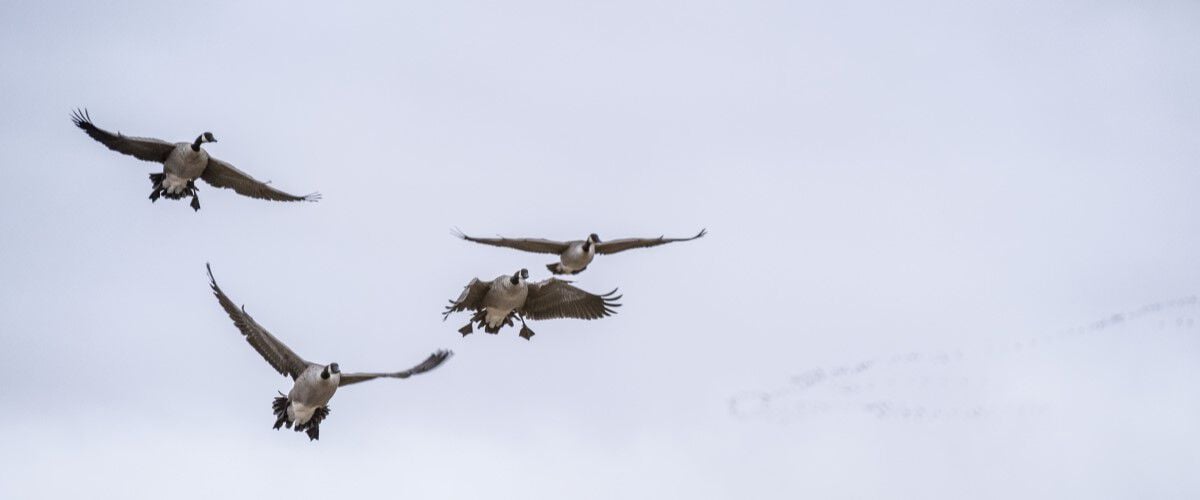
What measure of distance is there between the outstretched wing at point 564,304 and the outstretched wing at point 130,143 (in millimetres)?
9966

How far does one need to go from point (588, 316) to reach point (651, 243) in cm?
313

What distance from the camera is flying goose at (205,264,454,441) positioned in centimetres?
3644

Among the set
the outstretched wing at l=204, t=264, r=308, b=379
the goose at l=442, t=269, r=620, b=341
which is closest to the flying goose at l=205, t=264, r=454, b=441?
the outstretched wing at l=204, t=264, r=308, b=379

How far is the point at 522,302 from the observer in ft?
136

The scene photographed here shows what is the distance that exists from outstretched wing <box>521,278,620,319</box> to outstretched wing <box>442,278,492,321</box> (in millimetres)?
1446

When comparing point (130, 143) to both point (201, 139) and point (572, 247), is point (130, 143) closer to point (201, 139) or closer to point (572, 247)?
point (201, 139)

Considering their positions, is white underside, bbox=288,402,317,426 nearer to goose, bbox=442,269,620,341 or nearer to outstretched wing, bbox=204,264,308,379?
outstretched wing, bbox=204,264,308,379

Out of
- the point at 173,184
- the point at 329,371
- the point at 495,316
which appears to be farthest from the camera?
the point at 495,316

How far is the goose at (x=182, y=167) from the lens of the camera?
40594 millimetres

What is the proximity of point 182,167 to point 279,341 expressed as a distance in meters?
6.02

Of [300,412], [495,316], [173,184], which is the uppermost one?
[173,184]

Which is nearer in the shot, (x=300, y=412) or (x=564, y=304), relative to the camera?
(x=300, y=412)

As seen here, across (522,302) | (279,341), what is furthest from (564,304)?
(279,341)

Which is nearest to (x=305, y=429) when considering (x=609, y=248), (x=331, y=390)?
(x=331, y=390)
